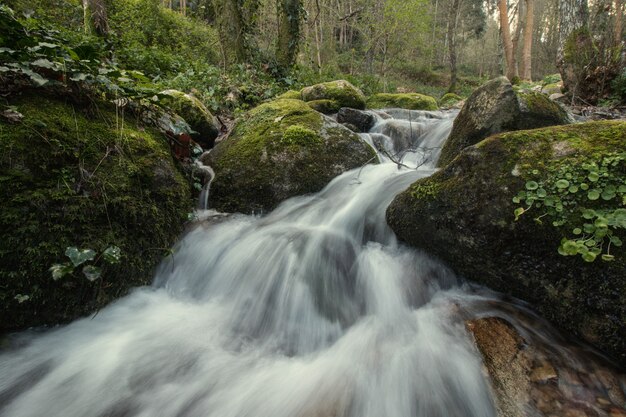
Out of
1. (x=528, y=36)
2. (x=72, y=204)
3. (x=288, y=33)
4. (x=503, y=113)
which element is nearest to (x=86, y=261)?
(x=72, y=204)

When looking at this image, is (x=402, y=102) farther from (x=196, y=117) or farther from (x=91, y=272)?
(x=91, y=272)

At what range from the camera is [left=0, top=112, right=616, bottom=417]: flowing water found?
1.90 m

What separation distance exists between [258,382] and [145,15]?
42.6ft

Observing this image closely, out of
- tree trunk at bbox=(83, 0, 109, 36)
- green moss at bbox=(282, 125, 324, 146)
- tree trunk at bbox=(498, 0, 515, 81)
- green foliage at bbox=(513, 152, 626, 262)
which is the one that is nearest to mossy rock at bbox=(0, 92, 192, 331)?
green moss at bbox=(282, 125, 324, 146)

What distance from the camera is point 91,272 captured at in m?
2.27

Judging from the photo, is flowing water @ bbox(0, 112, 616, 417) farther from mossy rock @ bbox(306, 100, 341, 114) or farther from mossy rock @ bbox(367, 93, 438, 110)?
mossy rock @ bbox(367, 93, 438, 110)

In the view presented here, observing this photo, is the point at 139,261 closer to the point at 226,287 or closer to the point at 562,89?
the point at 226,287

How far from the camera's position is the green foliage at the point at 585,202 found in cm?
195

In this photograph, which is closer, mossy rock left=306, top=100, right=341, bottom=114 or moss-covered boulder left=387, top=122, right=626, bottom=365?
moss-covered boulder left=387, top=122, right=626, bottom=365

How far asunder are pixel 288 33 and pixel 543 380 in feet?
36.1

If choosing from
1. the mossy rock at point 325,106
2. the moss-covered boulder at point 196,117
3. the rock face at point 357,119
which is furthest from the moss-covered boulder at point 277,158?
the mossy rock at point 325,106

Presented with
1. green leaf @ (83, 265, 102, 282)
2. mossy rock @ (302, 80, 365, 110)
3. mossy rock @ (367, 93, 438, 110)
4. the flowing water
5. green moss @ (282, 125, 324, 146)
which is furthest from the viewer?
mossy rock @ (367, 93, 438, 110)

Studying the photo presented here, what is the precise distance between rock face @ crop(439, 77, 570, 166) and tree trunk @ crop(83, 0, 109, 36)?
8675 mm

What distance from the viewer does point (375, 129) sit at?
6992 millimetres
